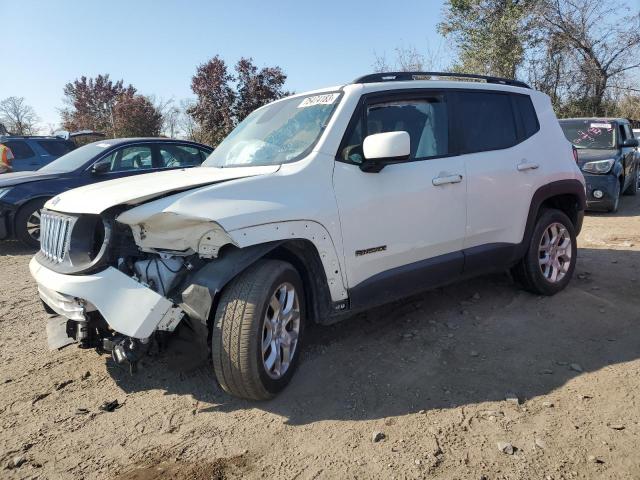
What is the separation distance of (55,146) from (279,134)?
907cm

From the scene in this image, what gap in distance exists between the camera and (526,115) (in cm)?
430

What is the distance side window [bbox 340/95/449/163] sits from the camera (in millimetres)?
3307

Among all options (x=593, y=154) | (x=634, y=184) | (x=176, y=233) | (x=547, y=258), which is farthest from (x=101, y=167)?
(x=634, y=184)

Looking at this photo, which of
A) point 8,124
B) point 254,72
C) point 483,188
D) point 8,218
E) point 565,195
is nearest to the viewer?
point 483,188

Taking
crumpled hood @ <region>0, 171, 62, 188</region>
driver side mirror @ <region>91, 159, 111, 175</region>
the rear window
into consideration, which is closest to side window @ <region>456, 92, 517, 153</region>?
driver side mirror @ <region>91, 159, 111, 175</region>

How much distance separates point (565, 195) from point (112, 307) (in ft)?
13.6

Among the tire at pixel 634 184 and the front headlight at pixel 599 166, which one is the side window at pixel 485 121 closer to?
the front headlight at pixel 599 166

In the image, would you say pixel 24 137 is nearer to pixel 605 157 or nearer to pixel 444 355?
pixel 444 355

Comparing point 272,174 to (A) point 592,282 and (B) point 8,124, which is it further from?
(B) point 8,124

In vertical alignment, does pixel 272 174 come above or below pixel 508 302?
above

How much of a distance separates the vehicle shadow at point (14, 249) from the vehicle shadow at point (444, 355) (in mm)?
5082

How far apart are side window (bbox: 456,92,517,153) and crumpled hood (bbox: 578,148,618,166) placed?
18.4 ft

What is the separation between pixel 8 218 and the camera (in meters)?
6.91

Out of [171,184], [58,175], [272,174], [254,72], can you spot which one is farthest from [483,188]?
[254,72]
